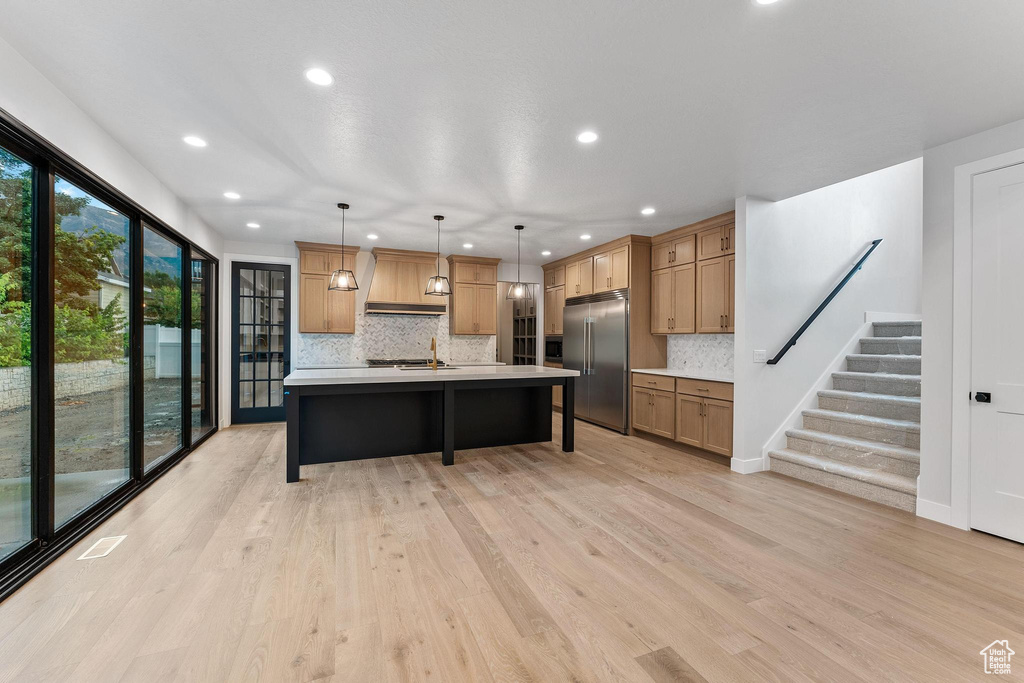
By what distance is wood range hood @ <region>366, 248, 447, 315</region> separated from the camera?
6.36 m

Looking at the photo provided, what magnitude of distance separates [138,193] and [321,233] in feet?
7.43

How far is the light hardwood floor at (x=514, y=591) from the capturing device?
5.53 feet

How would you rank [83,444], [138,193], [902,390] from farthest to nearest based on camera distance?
[902,390]
[138,193]
[83,444]

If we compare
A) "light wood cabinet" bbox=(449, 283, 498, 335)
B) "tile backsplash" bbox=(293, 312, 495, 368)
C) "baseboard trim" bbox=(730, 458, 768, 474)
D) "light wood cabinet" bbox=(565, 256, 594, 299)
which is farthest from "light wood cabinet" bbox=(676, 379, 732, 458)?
"tile backsplash" bbox=(293, 312, 495, 368)

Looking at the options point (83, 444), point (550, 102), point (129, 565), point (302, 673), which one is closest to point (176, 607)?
point (129, 565)

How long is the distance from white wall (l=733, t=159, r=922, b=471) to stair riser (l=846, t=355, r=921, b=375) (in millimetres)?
237

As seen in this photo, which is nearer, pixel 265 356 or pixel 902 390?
pixel 902 390

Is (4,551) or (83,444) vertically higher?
(83,444)

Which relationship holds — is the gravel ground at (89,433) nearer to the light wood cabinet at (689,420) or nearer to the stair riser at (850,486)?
the light wood cabinet at (689,420)

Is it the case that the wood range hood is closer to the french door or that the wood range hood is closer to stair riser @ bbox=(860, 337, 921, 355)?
the french door

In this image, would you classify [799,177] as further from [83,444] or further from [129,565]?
[83,444]

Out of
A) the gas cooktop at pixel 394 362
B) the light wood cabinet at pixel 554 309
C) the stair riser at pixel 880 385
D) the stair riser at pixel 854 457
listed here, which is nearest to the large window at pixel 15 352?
the gas cooktop at pixel 394 362

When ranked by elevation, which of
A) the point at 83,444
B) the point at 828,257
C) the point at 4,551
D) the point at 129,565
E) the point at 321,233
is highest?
the point at 321,233

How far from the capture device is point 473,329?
22.8ft
